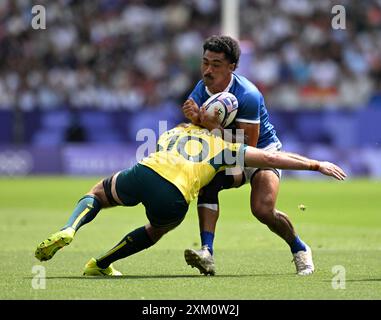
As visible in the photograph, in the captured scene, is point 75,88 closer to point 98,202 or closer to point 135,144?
point 135,144

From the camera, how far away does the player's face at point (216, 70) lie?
1054 centimetres

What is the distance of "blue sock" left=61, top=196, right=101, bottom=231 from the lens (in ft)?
32.7

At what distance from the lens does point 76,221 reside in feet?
32.7

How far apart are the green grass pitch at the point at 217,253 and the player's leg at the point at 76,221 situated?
1.07 feet

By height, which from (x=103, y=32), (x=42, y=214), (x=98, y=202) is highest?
(x=103, y=32)

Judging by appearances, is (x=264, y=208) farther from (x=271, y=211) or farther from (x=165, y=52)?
(x=165, y=52)

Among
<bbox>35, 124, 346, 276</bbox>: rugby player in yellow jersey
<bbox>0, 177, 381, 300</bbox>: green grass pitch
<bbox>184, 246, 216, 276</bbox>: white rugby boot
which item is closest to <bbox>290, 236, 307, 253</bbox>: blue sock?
<bbox>0, 177, 381, 300</bbox>: green grass pitch

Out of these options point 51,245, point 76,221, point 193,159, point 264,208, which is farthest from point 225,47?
point 51,245

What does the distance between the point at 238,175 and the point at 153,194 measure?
1248 mm

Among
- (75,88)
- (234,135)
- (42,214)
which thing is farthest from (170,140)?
(75,88)

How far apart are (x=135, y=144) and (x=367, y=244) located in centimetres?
1715

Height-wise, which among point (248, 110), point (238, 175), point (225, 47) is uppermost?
point (225, 47)

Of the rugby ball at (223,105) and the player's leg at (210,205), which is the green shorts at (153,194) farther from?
the rugby ball at (223,105)
